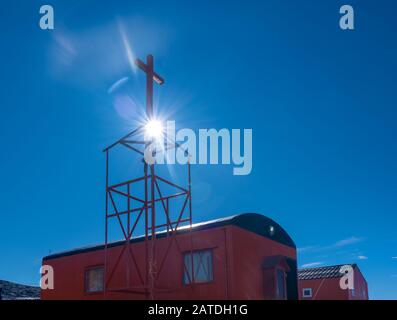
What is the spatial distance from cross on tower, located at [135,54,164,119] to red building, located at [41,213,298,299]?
6.02 m

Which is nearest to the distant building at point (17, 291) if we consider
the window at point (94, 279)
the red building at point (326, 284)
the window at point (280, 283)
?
the window at point (94, 279)

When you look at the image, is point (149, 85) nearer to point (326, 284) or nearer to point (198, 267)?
point (198, 267)

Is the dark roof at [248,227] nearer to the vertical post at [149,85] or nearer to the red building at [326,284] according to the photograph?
the vertical post at [149,85]

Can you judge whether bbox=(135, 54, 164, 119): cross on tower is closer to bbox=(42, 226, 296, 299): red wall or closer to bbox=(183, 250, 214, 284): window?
bbox=(42, 226, 296, 299): red wall

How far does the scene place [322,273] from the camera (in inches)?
1529

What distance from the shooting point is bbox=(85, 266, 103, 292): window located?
25188 mm

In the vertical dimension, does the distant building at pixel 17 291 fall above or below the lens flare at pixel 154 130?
below

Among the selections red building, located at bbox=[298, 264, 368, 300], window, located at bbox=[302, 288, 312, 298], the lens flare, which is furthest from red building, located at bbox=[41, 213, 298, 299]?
window, located at bbox=[302, 288, 312, 298]

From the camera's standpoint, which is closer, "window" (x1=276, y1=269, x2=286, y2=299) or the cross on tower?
the cross on tower

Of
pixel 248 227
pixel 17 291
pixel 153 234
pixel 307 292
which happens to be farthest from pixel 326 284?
pixel 17 291

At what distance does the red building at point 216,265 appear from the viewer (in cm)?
2038

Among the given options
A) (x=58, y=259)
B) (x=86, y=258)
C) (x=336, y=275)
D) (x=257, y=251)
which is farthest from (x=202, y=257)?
(x=336, y=275)
